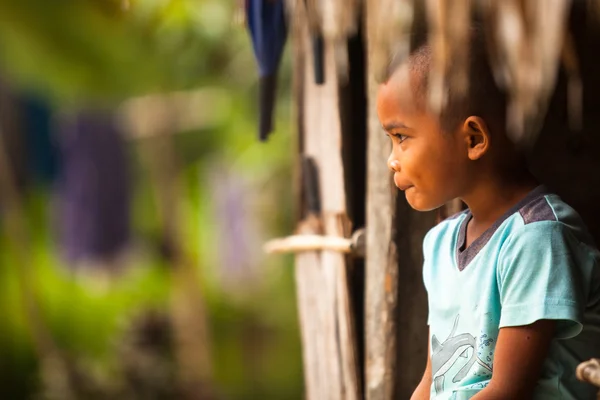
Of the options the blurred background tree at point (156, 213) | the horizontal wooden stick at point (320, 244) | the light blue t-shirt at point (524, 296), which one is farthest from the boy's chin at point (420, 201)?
the blurred background tree at point (156, 213)

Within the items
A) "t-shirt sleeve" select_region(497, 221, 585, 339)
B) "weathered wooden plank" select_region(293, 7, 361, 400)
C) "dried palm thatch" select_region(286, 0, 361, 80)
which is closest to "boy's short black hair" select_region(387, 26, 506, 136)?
"t-shirt sleeve" select_region(497, 221, 585, 339)

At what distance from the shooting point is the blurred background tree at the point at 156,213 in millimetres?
5773

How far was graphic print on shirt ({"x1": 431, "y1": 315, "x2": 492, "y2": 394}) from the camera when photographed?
1857 mm

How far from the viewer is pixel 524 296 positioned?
1.74 metres

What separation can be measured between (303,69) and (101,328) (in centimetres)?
480

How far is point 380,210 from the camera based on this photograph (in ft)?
8.04

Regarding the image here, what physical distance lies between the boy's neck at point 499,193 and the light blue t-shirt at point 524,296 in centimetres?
3

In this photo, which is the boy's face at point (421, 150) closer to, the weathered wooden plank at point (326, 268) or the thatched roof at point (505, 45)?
the thatched roof at point (505, 45)

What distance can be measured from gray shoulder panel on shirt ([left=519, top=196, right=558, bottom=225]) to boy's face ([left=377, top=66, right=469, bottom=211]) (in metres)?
0.12

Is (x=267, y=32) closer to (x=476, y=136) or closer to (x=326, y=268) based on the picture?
(x=326, y=268)

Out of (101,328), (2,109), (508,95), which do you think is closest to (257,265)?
(101,328)

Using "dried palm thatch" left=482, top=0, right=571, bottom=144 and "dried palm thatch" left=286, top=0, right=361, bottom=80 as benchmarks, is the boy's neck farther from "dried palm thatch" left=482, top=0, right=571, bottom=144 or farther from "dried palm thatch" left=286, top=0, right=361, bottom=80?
"dried palm thatch" left=286, top=0, right=361, bottom=80

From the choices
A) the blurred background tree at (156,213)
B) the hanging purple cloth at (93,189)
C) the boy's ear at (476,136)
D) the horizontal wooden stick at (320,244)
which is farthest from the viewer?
the hanging purple cloth at (93,189)

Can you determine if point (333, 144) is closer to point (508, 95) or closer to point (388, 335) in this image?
point (388, 335)
